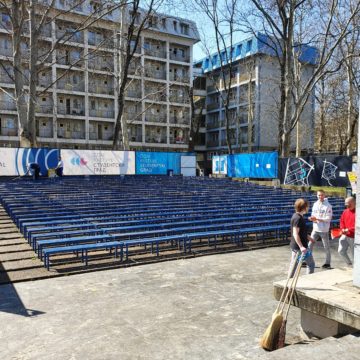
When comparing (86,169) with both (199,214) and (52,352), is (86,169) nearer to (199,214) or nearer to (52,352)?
(199,214)

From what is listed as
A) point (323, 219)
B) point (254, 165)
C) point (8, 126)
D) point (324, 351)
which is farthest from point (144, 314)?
point (8, 126)

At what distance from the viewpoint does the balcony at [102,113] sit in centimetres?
5863

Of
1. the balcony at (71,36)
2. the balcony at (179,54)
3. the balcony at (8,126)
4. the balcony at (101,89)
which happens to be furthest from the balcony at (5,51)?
the balcony at (179,54)

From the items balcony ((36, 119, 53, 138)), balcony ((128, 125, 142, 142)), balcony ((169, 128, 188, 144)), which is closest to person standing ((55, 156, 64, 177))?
balcony ((36, 119, 53, 138))

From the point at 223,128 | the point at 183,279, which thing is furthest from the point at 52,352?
the point at 223,128

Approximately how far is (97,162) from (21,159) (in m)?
5.06

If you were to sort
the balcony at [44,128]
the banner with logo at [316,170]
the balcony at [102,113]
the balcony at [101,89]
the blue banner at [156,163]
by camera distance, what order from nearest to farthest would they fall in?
the banner with logo at [316,170] → the blue banner at [156,163] → the balcony at [44,128] → the balcony at [101,89] → the balcony at [102,113]

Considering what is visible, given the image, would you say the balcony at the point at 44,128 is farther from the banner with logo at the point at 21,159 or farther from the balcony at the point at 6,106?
the banner with logo at the point at 21,159

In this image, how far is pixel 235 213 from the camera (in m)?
13.8

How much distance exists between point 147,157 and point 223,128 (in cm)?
4042

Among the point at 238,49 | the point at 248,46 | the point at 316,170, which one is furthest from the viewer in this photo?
the point at 238,49

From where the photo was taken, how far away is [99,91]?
193 ft

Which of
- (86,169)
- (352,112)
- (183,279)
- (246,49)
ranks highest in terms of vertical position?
(246,49)

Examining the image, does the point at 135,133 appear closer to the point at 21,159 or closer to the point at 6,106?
the point at 6,106
